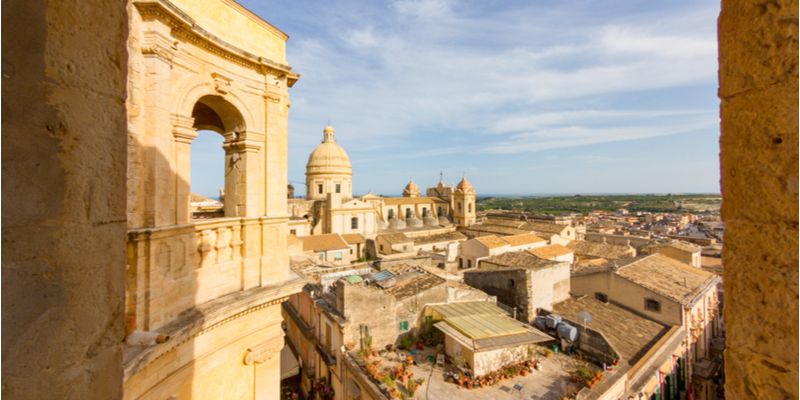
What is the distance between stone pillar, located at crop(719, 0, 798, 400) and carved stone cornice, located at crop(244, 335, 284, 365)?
5.66 m

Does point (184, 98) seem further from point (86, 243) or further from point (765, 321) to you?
point (765, 321)

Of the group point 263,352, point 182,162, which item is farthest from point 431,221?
point 182,162

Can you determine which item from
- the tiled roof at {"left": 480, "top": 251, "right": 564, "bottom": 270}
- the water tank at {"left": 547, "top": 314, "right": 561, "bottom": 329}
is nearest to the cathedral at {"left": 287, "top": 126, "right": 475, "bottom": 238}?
the tiled roof at {"left": 480, "top": 251, "right": 564, "bottom": 270}

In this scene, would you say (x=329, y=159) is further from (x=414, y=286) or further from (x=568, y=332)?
(x=568, y=332)

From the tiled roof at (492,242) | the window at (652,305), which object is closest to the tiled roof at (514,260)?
the tiled roof at (492,242)

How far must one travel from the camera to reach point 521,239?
28.7 m

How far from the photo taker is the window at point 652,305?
46.4 feet

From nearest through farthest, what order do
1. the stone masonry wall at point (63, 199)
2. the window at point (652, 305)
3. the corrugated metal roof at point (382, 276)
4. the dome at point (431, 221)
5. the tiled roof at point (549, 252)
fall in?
the stone masonry wall at point (63, 199) < the window at point (652, 305) < the corrugated metal roof at point (382, 276) < the tiled roof at point (549, 252) < the dome at point (431, 221)

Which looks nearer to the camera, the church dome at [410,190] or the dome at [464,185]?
the dome at [464,185]

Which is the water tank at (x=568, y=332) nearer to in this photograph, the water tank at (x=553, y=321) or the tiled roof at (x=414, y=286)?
the water tank at (x=553, y=321)

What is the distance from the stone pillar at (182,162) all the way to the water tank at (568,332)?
38.0 ft

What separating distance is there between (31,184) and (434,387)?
9.81 meters

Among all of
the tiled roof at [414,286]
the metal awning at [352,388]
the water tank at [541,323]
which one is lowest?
the metal awning at [352,388]

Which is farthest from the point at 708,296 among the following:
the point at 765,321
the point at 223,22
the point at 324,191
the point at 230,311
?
the point at 324,191
